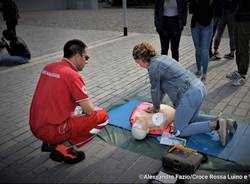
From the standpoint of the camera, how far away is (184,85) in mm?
3402

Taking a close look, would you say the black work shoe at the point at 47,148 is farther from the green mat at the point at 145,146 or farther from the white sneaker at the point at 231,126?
the white sneaker at the point at 231,126

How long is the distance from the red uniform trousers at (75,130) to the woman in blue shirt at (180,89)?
32.5 inches

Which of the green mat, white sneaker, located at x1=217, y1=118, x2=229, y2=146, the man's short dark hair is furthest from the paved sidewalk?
the man's short dark hair

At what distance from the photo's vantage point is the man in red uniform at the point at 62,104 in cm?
296

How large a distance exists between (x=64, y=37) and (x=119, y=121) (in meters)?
7.96

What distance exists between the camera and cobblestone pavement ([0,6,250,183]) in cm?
299

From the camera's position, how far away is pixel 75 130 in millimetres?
3256

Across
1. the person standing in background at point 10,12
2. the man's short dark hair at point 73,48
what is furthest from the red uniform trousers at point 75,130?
the person standing in background at point 10,12

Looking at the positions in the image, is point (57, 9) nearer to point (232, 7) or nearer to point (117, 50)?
point (117, 50)

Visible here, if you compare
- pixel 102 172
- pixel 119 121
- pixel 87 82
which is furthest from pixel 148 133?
pixel 87 82

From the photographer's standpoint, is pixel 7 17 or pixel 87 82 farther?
pixel 7 17

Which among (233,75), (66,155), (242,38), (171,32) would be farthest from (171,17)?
(66,155)

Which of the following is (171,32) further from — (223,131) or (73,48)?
(73,48)

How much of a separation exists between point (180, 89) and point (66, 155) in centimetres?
154
